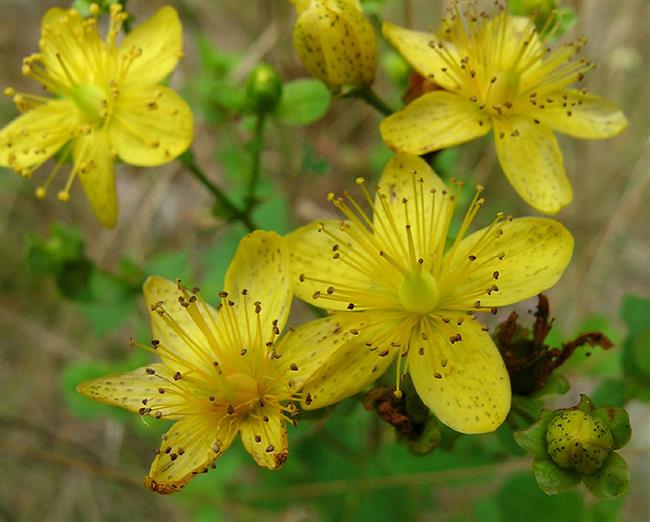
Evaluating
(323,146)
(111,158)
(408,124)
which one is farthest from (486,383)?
(323,146)

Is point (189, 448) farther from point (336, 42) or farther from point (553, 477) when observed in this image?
point (336, 42)

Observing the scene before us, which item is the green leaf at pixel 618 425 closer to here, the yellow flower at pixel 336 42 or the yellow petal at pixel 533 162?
the yellow petal at pixel 533 162

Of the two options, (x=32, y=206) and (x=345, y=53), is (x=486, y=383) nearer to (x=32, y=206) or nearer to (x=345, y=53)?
(x=345, y=53)

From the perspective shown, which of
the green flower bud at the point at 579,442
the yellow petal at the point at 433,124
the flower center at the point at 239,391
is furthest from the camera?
the yellow petal at the point at 433,124

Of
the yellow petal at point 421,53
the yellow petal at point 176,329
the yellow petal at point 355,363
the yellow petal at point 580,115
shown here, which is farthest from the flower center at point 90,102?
the yellow petal at point 580,115

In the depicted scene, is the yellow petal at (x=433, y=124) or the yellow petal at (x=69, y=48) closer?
the yellow petal at (x=433, y=124)

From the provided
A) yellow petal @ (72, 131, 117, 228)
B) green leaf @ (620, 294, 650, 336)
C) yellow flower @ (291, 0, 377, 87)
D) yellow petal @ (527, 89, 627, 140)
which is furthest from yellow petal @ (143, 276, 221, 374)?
green leaf @ (620, 294, 650, 336)

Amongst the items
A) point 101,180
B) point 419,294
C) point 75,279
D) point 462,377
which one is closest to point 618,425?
point 462,377

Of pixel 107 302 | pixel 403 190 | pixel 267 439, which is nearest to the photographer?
pixel 267 439
